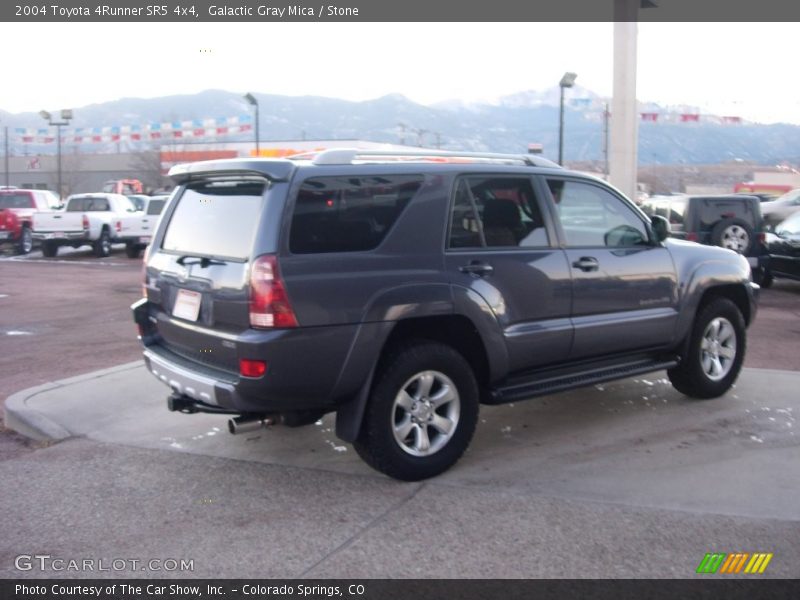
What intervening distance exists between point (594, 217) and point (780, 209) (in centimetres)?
1978

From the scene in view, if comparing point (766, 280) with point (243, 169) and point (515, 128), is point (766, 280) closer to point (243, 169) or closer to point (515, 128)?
point (243, 169)

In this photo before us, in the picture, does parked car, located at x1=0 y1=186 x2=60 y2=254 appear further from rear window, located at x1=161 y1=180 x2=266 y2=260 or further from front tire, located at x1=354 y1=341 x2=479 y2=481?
front tire, located at x1=354 y1=341 x2=479 y2=481

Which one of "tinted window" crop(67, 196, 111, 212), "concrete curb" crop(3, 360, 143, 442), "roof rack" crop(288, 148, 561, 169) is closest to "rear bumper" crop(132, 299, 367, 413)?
"roof rack" crop(288, 148, 561, 169)

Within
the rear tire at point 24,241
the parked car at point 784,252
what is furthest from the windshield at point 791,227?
the rear tire at point 24,241

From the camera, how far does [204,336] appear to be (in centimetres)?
495

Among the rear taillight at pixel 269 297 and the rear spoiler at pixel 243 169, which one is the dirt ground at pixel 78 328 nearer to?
the rear spoiler at pixel 243 169

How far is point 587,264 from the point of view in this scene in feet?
19.5

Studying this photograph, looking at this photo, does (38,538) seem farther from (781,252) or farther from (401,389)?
(781,252)

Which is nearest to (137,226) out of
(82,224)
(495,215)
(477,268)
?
(82,224)

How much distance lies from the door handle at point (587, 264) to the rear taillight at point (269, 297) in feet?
7.40

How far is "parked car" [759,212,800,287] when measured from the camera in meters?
13.9

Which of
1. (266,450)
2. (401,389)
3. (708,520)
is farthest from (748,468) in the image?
(266,450)

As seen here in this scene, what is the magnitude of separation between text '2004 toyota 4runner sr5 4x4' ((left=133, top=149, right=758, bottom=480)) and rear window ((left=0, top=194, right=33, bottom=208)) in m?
20.9

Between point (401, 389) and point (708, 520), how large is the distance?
182 centimetres
